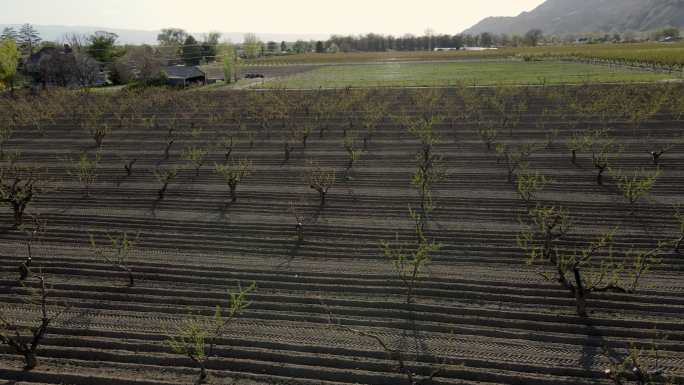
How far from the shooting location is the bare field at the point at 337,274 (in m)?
9.72

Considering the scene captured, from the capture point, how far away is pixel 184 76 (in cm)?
5553

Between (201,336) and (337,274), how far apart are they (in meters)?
4.84

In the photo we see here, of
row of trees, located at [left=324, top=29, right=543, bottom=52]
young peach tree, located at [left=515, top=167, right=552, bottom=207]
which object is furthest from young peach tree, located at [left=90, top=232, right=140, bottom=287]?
row of trees, located at [left=324, top=29, right=543, bottom=52]

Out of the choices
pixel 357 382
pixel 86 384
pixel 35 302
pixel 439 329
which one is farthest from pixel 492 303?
pixel 35 302

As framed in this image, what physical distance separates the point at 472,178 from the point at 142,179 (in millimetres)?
14379

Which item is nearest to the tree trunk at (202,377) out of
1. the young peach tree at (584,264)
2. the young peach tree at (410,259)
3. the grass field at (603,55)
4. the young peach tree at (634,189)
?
the young peach tree at (410,259)

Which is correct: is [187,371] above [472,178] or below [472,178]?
below

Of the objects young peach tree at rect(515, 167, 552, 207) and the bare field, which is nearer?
the bare field

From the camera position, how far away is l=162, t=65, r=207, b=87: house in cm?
5441

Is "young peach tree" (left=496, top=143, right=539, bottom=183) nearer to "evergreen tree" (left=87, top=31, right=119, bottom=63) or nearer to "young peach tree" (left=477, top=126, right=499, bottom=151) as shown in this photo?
"young peach tree" (left=477, top=126, right=499, bottom=151)

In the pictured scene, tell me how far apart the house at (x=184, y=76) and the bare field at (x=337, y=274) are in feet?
98.3

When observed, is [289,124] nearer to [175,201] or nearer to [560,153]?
[175,201]

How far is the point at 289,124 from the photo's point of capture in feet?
99.9

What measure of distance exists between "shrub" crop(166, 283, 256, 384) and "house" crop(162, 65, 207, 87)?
47244 mm
